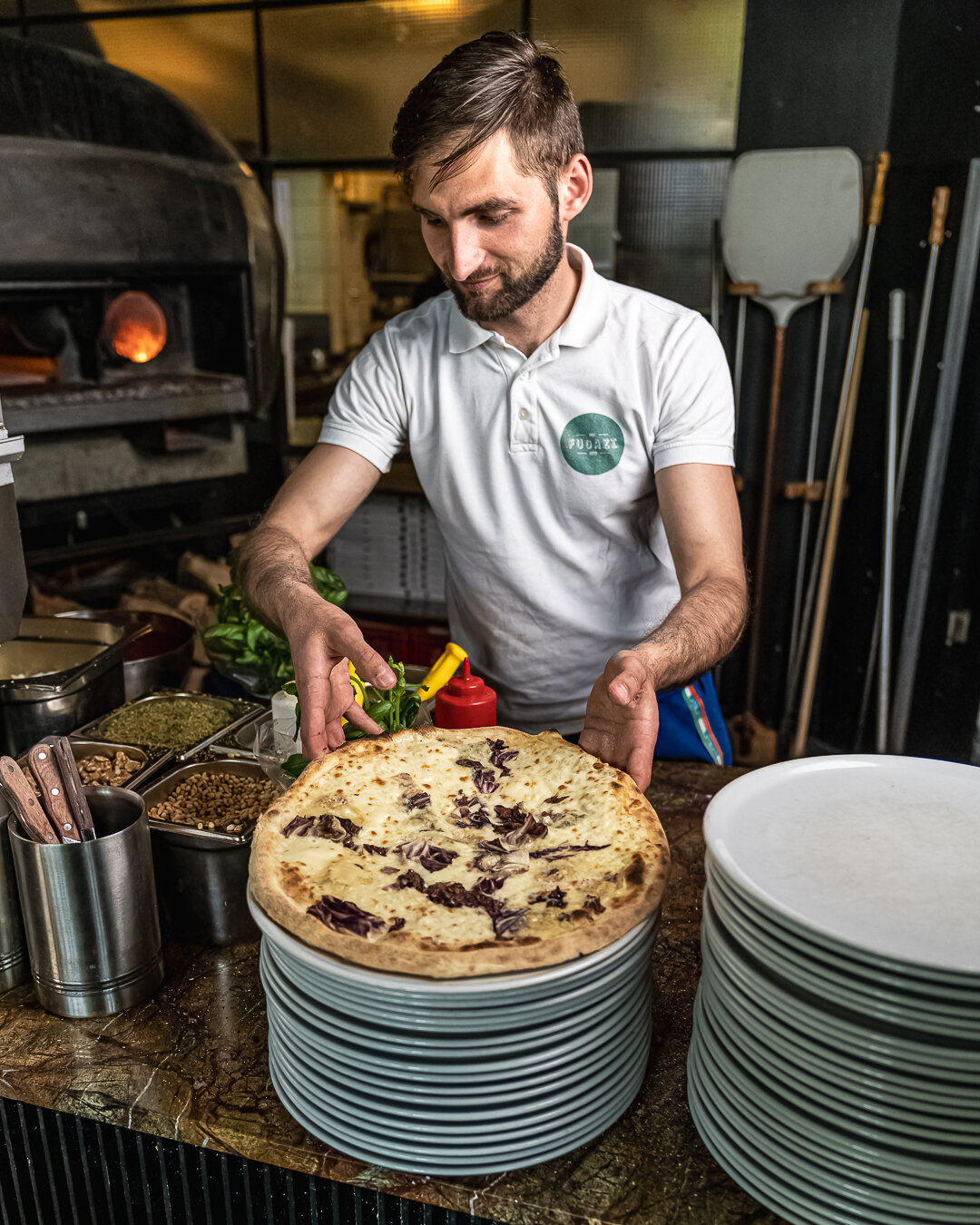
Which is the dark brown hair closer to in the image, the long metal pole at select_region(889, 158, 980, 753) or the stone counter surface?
the stone counter surface

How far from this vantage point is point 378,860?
1.07 metres

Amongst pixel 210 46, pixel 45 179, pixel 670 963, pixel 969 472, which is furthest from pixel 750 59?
pixel 670 963

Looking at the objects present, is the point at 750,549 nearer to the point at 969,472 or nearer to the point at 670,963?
the point at 969,472

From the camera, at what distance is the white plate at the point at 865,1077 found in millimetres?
763

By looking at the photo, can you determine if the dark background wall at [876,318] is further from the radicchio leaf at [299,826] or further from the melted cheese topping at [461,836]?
the radicchio leaf at [299,826]

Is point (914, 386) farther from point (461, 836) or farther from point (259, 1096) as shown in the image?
point (259, 1096)

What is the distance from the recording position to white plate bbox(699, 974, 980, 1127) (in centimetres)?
76

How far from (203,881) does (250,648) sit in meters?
0.74

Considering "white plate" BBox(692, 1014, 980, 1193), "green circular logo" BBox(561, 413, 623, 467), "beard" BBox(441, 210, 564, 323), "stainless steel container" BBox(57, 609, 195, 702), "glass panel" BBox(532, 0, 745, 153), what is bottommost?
"stainless steel container" BBox(57, 609, 195, 702)

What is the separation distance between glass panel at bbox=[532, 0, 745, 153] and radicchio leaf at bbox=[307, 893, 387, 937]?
3612mm

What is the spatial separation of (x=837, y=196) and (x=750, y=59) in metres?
0.65

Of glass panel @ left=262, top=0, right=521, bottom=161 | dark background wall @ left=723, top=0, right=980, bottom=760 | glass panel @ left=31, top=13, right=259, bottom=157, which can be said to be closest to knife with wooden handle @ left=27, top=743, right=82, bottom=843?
dark background wall @ left=723, top=0, right=980, bottom=760

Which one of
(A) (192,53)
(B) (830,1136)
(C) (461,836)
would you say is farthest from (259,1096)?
(A) (192,53)

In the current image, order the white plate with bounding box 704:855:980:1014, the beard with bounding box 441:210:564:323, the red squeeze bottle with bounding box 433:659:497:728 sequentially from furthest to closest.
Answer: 1. the beard with bounding box 441:210:564:323
2. the red squeeze bottle with bounding box 433:659:497:728
3. the white plate with bounding box 704:855:980:1014
